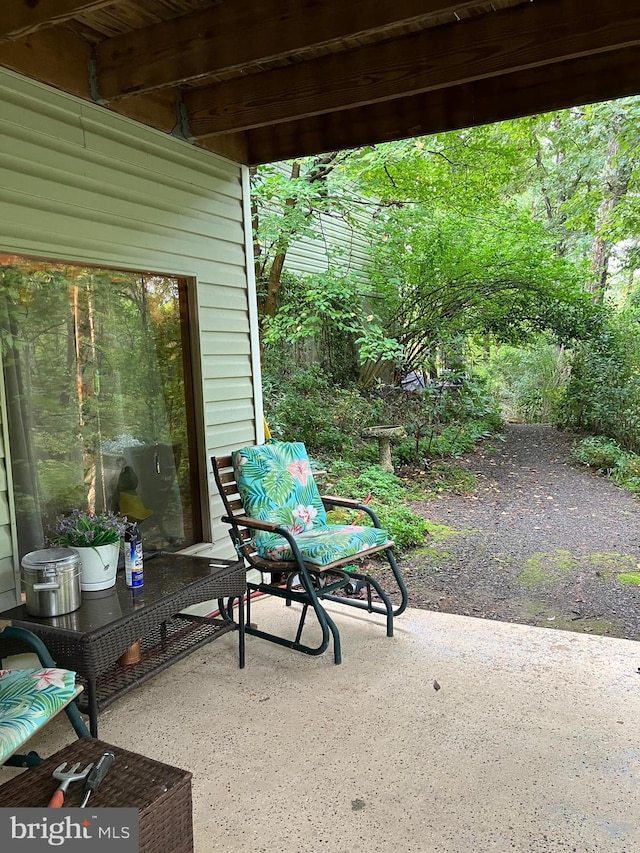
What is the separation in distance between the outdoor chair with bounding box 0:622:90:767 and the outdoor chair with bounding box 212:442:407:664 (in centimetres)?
123

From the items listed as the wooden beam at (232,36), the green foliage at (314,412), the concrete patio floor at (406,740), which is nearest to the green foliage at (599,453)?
the green foliage at (314,412)

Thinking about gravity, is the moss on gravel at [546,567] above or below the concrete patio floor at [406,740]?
below

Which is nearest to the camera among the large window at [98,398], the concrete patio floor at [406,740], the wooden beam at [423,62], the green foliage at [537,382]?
the concrete patio floor at [406,740]

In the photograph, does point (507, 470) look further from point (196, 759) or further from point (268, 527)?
point (196, 759)

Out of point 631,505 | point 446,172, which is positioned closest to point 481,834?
point 631,505

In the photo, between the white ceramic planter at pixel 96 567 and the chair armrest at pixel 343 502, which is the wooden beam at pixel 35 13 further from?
the chair armrest at pixel 343 502

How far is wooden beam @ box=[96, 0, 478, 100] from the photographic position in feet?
7.48

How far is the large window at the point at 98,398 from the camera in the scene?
2674mm

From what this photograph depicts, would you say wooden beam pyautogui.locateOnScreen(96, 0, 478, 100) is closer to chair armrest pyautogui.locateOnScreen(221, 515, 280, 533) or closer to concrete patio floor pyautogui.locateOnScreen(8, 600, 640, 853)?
chair armrest pyautogui.locateOnScreen(221, 515, 280, 533)

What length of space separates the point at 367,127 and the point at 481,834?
322 centimetres

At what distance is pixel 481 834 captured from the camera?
188 cm

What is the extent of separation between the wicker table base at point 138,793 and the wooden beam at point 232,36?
2.45m

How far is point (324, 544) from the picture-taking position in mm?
3158

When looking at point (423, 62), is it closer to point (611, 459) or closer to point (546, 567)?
point (546, 567)
